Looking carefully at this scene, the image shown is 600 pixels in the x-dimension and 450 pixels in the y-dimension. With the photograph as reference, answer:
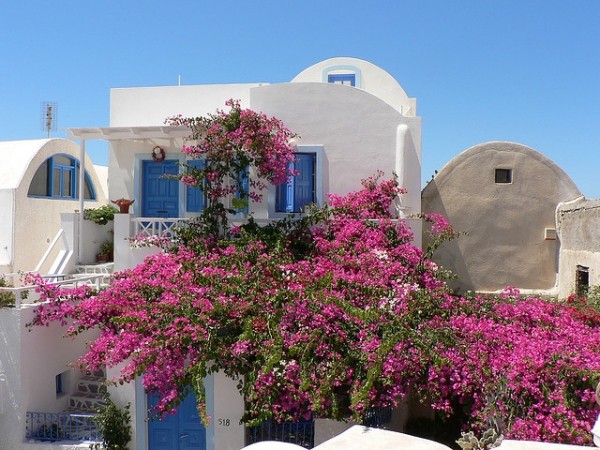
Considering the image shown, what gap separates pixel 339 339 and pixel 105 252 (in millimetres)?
8199

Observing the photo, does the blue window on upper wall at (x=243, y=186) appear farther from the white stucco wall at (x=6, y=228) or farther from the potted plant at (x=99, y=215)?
the white stucco wall at (x=6, y=228)

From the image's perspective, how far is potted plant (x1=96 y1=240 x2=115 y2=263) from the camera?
44.4 ft

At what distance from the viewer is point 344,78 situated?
17.2m

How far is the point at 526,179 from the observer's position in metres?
13.8

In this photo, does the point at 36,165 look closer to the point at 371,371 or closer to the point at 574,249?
the point at 371,371

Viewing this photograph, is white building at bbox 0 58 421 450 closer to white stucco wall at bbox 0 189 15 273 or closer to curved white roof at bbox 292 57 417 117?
curved white roof at bbox 292 57 417 117

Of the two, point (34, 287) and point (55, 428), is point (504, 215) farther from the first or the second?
point (55, 428)

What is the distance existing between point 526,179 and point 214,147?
8.21 metres

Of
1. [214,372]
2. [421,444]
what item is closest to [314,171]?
[214,372]

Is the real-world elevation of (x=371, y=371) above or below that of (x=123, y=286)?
below

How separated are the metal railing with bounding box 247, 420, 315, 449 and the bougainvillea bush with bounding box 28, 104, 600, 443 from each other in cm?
40

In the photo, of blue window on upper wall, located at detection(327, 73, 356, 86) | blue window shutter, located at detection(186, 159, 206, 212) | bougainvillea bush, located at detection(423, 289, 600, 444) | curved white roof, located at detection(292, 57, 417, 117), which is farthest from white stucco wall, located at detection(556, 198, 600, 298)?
blue window shutter, located at detection(186, 159, 206, 212)

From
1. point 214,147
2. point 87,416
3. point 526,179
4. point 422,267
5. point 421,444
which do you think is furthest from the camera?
point 526,179

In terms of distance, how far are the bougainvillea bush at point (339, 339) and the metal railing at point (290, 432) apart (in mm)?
397
